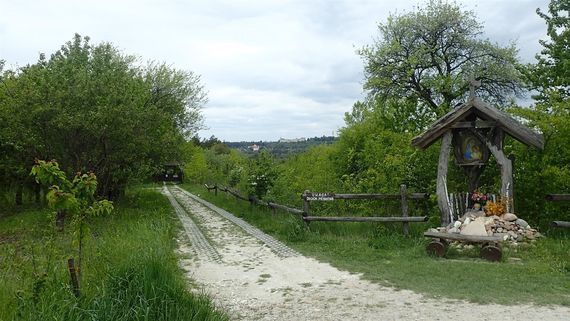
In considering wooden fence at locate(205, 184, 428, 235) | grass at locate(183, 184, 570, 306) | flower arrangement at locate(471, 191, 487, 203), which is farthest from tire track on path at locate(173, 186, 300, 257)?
flower arrangement at locate(471, 191, 487, 203)

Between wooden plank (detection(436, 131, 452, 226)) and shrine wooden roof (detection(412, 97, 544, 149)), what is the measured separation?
23 centimetres

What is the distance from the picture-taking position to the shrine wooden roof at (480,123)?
959 centimetres

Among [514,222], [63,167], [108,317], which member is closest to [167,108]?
[63,167]

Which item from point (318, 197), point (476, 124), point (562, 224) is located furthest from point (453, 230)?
point (318, 197)

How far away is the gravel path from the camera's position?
5477 millimetres

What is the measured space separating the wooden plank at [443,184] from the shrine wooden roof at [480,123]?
0.77 feet

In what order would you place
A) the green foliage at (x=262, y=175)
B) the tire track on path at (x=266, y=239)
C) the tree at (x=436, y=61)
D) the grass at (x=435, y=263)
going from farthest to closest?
the tree at (x=436, y=61), the green foliage at (x=262, y=175), the tire track on path at (x=266, y=239), the grass at (x=435, y=263)

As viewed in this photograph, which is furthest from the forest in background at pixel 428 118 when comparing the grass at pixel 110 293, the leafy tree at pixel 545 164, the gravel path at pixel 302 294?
the grass at pixel 110 293

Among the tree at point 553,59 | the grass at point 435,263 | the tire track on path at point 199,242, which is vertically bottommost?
the tire track on path at point 199,242

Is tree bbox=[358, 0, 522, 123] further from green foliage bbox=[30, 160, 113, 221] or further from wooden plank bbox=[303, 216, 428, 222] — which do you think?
green foliage bbox=[30, 160, 113, 221]

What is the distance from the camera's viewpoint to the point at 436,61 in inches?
985

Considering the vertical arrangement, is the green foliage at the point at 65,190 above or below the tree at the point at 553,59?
below

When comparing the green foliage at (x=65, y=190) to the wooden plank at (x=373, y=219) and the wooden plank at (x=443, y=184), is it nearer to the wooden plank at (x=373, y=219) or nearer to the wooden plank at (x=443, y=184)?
the wooden plank at (x=373, y=219)

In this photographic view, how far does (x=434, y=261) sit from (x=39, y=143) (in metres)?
12.8
